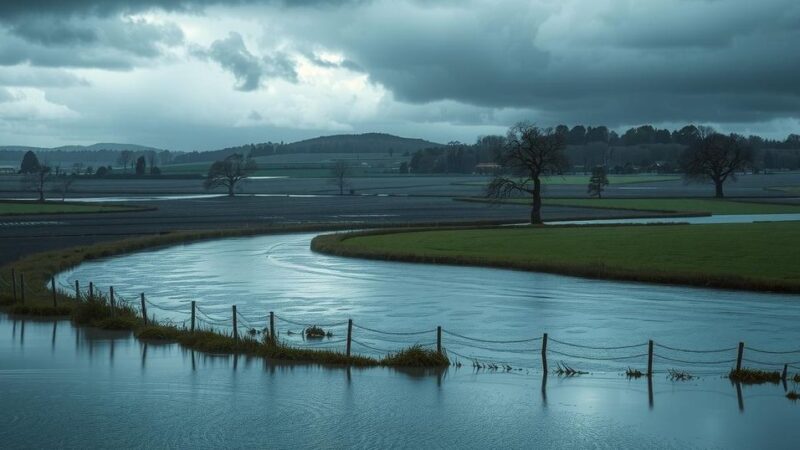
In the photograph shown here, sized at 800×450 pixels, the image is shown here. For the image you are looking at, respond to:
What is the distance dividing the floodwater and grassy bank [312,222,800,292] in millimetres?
1891

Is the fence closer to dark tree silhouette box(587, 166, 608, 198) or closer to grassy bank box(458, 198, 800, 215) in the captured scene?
grassy bank box(458, 198, 800, 215)

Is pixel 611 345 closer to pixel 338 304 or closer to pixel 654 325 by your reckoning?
pixel 654 325

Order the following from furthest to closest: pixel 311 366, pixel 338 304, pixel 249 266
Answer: pixel 249 266
pixel 338 304
pixel 311 366

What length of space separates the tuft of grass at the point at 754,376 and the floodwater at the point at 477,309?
1143mm

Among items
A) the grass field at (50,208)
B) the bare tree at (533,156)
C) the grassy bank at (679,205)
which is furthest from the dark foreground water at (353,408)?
the grass field at (50,208)

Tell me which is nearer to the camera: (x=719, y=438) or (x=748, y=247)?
(x=719, y=438)

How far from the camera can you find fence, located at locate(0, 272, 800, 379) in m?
25.3

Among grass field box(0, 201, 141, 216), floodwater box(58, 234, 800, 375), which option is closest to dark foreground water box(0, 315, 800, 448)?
floodwater box(58, 234, 800, 375)

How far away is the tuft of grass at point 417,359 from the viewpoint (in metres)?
25.2

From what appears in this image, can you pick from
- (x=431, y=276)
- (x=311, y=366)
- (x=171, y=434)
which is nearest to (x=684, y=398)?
(x=311, y=366)

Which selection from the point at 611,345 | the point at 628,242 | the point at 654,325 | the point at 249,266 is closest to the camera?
the point at 611,345

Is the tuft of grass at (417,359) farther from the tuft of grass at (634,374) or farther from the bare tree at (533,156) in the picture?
the bare tree at (533,156)

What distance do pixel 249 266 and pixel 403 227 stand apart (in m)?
29.9

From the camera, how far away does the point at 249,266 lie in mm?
52938
